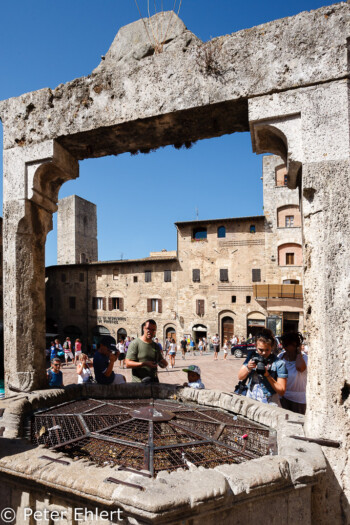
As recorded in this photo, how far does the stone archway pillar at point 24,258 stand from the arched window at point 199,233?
21564 millimetres

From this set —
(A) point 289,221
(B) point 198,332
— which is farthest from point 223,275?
(A) point 289,221

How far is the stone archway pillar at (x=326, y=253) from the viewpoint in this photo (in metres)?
2.45

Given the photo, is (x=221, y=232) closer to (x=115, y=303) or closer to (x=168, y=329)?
(x=168, y=329)

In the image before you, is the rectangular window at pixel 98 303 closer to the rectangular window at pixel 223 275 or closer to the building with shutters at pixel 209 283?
the building with shutters at pixel 209 283

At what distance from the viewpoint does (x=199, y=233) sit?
2553 cm

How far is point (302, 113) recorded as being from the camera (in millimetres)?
2871

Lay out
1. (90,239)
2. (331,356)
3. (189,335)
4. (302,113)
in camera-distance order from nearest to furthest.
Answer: (331,356) → (302,113) → (189,335) → (90,239)

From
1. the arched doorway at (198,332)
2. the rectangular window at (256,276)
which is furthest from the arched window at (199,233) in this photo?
the arched doorway at (198,332)

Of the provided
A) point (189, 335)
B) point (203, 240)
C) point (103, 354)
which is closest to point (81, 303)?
point (189, 335)

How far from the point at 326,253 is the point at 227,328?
2247 centimetres

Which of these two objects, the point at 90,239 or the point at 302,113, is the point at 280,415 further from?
the point at 90,239

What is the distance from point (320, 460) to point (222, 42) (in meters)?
3.63

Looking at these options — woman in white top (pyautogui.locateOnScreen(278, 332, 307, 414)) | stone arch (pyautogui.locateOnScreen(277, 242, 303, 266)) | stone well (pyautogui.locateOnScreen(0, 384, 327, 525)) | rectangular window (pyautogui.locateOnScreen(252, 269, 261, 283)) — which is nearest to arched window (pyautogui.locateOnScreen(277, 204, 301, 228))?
stone arch (pyautogui.locateOnScreen(277, 242, 303, 266))

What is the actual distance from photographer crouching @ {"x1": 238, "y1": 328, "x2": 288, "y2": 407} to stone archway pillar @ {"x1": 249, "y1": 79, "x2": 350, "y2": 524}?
667 millimetres
